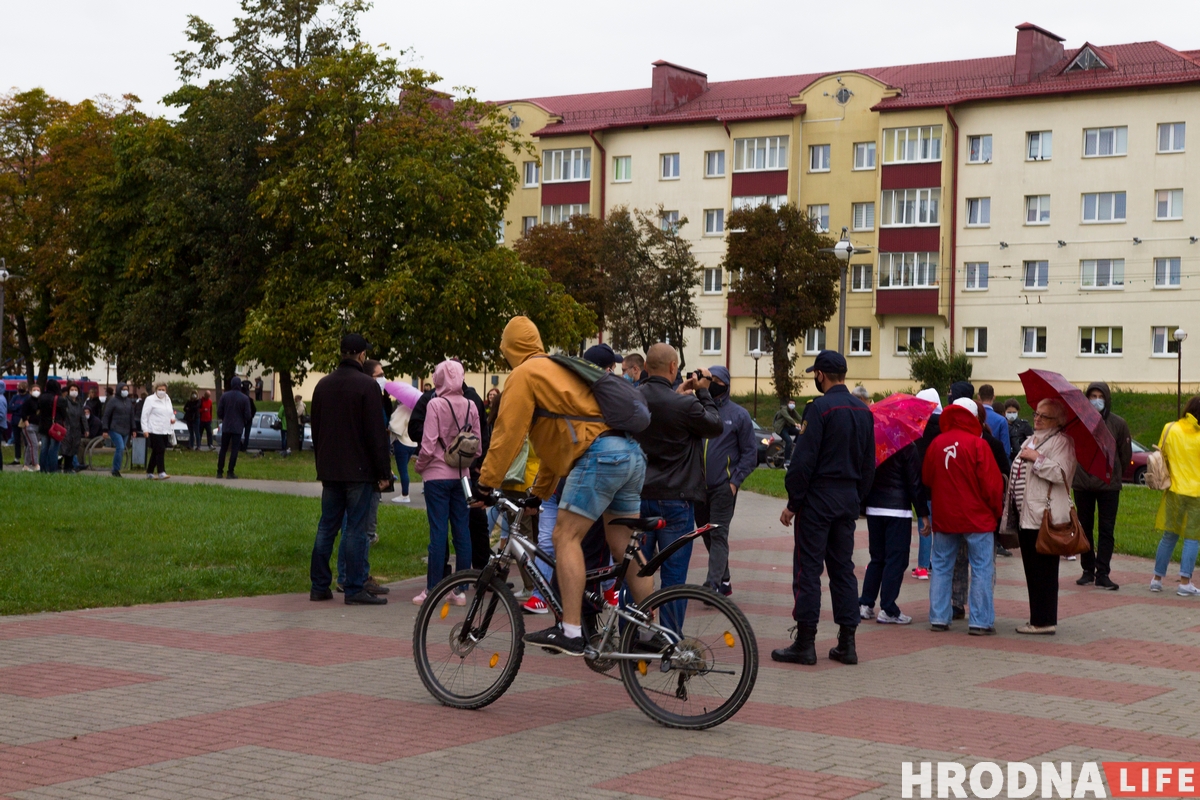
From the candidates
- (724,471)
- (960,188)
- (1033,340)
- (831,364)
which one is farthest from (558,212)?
(831,364)

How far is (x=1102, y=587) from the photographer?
45.8ft

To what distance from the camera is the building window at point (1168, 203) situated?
59500mm

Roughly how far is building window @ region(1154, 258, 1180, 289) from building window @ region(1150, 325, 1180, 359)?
182 centimetres

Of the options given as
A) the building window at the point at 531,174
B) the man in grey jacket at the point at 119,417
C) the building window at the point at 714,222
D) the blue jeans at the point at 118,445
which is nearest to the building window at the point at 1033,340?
the building window at the point at 714,222

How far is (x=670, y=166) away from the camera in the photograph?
2790 inches

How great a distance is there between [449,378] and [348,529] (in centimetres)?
150

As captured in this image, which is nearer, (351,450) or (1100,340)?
(351,450)

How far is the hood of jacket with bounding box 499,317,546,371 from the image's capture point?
7.58 metres

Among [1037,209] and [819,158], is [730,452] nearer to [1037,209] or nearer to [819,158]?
[1037,209]

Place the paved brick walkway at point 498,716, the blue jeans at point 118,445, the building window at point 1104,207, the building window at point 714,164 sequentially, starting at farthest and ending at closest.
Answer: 1. the building window at point 714,164
2. the building window at point 1104,207
3. the blue jeans at point 118,445
4. the paved brick walkway at point 498,716

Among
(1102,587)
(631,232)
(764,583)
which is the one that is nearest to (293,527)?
(764,583)

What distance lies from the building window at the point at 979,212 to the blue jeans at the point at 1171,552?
5207 cm

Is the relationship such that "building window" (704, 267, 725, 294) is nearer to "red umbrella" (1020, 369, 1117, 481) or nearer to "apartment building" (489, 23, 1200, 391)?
"apartment building" (489, 23, 1200, 391)

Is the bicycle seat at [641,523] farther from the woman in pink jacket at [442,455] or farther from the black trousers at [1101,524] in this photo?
the black trousers at [1101,524]
